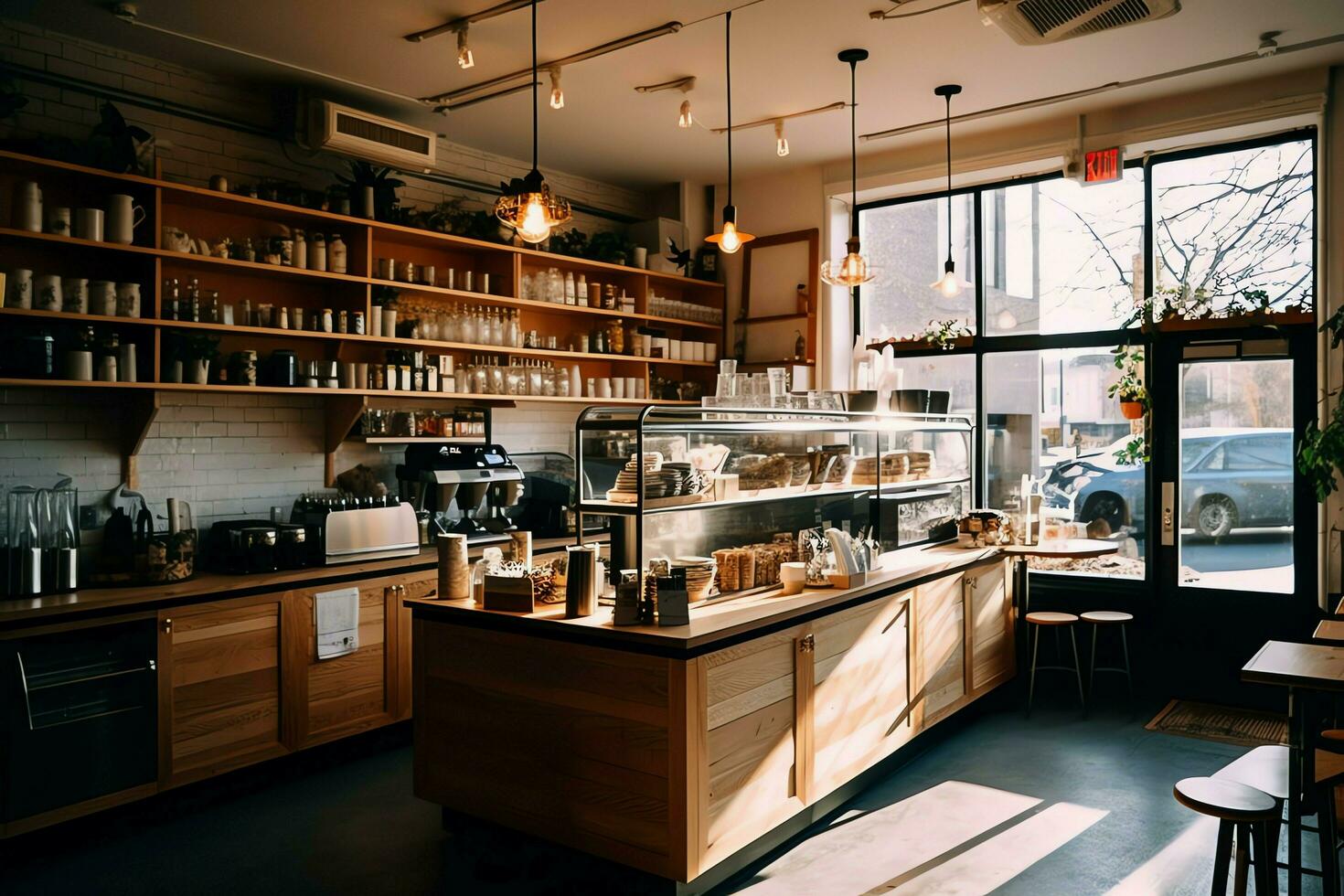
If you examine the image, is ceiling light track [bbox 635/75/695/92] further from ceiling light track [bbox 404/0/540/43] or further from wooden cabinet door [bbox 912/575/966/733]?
wooden cabinet door [bbox 912/575/966/733]

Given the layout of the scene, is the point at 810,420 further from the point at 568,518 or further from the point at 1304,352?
the point at 1304,352

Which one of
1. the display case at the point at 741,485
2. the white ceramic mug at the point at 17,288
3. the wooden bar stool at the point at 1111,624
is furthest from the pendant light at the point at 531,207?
the wooden bar stool at the point at 1111,624

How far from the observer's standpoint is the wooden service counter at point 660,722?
3072 mm

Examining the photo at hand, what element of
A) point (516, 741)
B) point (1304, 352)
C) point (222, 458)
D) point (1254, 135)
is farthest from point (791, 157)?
point (516, 741)

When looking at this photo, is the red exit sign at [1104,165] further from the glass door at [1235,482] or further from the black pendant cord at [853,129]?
the black pendant cord at [853,129]

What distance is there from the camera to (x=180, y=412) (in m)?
4.64

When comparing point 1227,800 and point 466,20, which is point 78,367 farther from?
point 1227,800

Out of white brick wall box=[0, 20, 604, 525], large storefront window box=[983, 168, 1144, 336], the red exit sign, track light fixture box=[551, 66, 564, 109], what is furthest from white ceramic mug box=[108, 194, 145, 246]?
the red exit sign

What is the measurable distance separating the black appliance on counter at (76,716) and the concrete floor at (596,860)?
0.53 feet

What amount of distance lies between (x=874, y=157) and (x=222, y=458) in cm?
460

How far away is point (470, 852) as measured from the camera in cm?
355

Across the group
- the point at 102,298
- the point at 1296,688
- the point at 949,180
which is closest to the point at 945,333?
the point at 949,180

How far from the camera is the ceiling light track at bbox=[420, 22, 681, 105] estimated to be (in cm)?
437

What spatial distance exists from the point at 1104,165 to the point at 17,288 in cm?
568
